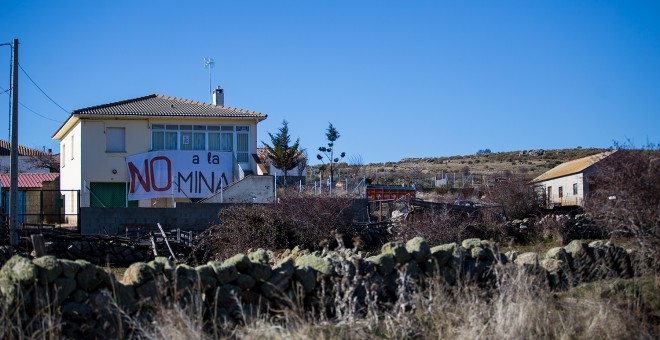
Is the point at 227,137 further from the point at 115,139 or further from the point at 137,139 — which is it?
the point at 115,139

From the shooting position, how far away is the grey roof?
36.3 meters

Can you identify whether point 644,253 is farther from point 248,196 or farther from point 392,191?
point 392,191

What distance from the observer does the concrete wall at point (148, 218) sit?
2786 centimetres

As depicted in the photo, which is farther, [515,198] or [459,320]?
[515,198]

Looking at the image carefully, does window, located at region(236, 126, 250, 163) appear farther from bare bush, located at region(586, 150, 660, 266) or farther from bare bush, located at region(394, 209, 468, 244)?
bare bush, located at region(586, 150, 660, 266)

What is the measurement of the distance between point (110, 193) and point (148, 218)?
8.91 m

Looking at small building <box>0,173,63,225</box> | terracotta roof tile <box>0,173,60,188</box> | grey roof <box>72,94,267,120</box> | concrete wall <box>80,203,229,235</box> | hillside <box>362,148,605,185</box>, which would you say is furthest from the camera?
hillside <box>362,148,605,185</box>

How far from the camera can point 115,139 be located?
3653 cm

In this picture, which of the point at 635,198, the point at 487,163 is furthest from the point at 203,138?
the point at 487,163

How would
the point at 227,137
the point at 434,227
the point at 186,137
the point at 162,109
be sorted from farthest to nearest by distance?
the point at 162,109 → the point at 227,137 → the point at 186,137 → the point at 434,227

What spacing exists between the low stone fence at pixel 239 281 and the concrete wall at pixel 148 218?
54.5ft

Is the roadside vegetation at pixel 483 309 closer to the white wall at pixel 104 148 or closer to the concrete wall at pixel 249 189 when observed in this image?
the concrete wall at pixel 249 189

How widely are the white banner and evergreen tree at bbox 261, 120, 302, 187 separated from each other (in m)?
8.61

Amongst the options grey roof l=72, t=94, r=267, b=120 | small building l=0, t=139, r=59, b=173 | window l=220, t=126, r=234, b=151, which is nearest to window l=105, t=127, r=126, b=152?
grey roof l=72, t=94, r=267, b=120
